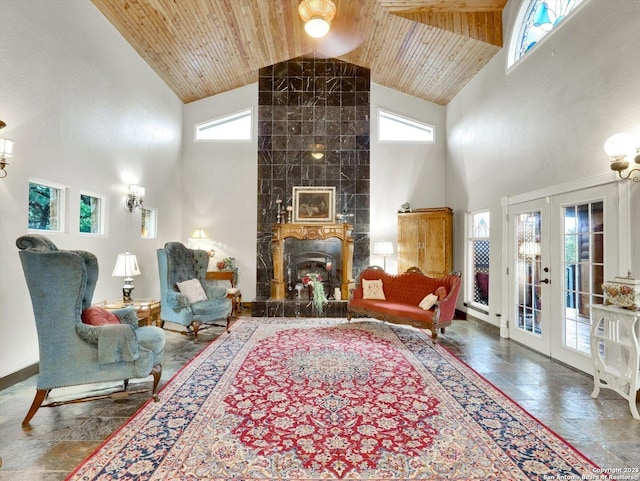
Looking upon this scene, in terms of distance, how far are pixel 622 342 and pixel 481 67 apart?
4916 mm

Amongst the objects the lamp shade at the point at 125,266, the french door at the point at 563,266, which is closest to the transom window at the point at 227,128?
the lamp shade at the point at 125,266

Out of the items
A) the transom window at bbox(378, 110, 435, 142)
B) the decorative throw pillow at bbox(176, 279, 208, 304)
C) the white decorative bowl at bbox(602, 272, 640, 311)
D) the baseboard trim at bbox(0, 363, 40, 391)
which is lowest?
the baseboard trim at bbox(0, 363, 40, 391)

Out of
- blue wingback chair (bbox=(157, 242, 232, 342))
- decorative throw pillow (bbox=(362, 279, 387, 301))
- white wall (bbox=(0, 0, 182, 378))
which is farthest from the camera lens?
decorative throw pillow (bbox=(362, 279, 387, 301))

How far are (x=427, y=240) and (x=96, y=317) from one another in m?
5.69

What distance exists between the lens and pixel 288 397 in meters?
2.86

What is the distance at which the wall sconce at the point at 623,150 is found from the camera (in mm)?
2885

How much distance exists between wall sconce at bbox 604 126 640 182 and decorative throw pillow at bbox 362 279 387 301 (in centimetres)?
349

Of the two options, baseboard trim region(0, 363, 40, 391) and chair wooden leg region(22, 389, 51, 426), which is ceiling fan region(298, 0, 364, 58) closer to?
chair wooden leg region(22, 389, 51, 426)

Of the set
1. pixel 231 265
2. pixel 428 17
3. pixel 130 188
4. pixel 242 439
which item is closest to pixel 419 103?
pixel 428 17

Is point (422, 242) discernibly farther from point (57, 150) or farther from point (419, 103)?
point (57, 150)

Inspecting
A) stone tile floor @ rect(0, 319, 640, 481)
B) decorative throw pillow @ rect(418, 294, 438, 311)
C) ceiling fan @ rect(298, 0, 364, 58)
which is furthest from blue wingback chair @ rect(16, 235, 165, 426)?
ceiling fan @ rect(298, 0, 364, 58)

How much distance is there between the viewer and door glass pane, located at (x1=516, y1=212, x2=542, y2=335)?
4332 millimetres

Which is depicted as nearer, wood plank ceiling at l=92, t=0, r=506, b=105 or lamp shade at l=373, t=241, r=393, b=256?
wood plank ceiling at l=92, t=0, r=506, b=105

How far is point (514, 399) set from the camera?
2875 millimetres
